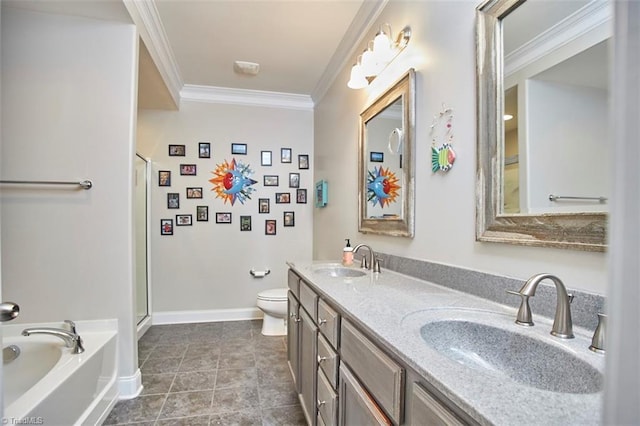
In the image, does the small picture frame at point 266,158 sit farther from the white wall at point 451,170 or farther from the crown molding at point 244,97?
the white wall at point 451,170

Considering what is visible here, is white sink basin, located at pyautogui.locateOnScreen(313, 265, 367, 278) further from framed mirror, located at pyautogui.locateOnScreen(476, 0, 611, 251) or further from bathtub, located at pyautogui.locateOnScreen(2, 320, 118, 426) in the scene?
bathtub, located at pyautogui.locateOnScreen(2, 320, 118, 426)

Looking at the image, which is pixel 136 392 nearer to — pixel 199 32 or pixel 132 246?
pixel 132 246

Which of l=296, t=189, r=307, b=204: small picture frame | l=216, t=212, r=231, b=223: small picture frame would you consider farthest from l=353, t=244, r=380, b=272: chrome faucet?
l=216, t=212, r=231, b=223: small picture frame

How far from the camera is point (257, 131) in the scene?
3.60 m

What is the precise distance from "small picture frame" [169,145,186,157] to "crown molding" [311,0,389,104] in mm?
1656

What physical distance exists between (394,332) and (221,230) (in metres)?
3.01

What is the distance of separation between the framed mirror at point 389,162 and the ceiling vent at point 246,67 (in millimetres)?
1320

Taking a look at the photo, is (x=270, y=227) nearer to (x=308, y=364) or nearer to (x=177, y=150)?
(x=177, y=150)

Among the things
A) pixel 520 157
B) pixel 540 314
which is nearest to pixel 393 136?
pixel 520 157

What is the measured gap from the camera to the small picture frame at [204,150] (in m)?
3.45

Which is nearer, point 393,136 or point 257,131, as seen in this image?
point 393,136

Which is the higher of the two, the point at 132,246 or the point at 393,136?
the point at 393,136

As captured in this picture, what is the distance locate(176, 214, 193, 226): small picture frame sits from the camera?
340 centimetres

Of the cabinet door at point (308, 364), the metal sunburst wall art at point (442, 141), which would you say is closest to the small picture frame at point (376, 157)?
Result: the metal sunburst wall art at point (442, 141)
